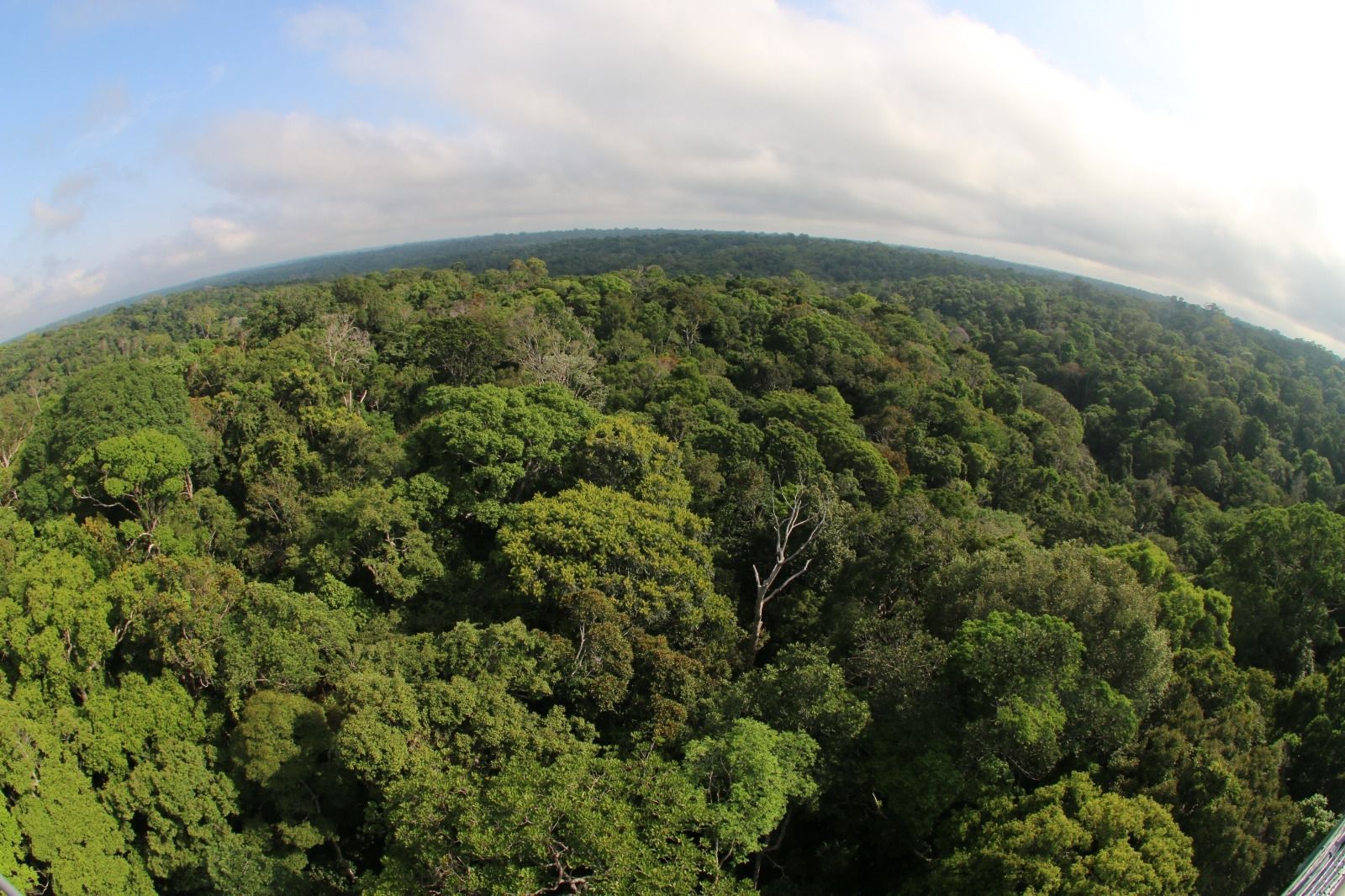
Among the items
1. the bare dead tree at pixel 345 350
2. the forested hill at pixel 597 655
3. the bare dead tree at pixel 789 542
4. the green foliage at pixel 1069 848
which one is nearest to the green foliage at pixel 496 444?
the forested hill at pixel 597 655

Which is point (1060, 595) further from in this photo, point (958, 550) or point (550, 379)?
point (550, 379)

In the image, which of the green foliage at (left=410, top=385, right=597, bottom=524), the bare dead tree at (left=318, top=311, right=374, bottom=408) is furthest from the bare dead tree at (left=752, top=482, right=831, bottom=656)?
the bare dead tree at (left=318, top=311, right=374, bottom=408)

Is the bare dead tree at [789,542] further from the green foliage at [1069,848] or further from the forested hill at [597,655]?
the green foliage at [1069,848]

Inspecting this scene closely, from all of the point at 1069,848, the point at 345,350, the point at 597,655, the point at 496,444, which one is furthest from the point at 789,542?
the point at 345,350

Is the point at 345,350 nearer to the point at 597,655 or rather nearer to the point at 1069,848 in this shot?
the point at 597,655

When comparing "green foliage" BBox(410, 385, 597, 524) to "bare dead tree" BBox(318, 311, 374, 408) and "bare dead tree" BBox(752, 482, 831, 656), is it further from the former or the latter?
"bare dead tree" BBox(318, 311, 374, 408)

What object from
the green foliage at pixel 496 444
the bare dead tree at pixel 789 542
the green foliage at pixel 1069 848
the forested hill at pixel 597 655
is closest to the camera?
the green foliage at pixel 1069 848

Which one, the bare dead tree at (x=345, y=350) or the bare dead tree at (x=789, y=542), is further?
the bare dead tree at (x=345, y=350)

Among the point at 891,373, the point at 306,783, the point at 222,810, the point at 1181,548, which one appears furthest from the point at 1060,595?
the point at 1181,548
